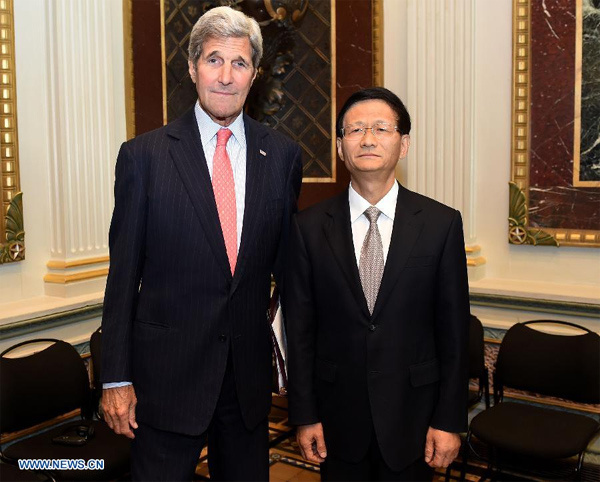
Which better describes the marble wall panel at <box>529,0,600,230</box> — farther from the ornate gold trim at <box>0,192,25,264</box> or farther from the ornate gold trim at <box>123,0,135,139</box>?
the ornate gold trim at <box>0,192,25,264</box>

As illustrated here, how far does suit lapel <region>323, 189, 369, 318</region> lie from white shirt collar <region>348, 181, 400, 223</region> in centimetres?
2

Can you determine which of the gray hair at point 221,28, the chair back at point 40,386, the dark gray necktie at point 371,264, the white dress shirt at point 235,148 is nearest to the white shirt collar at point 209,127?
the white dress shirt at point 235,148

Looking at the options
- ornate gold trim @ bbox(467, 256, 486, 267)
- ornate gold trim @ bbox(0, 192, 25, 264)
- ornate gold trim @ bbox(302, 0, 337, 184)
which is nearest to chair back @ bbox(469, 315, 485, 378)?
ornate gold trim @ bbox(467, 256, 486, 267)

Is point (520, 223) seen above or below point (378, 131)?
below

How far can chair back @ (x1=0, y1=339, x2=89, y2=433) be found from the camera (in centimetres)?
313

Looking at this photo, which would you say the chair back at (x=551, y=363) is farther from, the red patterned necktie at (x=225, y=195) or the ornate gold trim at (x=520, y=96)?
the red patterned necktie at (x=225, y=195)

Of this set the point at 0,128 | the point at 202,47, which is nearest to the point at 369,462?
the point at 202,47

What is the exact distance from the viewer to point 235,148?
2.16 meters

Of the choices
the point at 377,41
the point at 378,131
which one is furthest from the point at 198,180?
the point at 377,41

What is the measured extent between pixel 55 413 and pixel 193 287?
174 cm

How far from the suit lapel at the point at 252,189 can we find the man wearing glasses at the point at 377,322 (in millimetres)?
160

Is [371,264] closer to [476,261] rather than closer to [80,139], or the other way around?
[476,261]

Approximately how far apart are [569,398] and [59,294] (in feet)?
9.72

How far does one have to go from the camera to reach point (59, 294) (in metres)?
4.16
